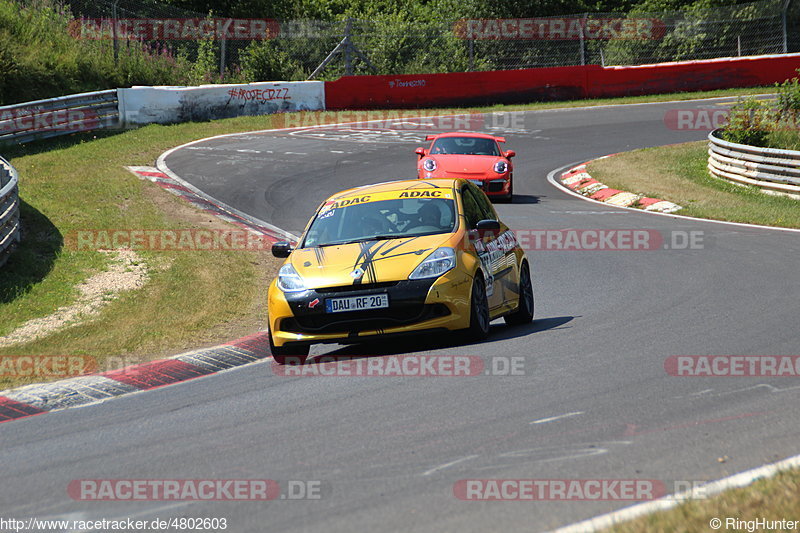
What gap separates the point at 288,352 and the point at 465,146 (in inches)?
512

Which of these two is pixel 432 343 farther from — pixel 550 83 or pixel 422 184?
pixel 550 83

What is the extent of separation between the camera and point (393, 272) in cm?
854

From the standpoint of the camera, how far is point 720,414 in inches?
236

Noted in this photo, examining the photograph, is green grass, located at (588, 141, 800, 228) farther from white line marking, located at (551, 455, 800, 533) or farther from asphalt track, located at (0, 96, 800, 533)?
white line marking, located at (551, 455, 800, 533)

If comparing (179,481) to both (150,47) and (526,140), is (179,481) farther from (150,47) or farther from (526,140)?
(150,47)

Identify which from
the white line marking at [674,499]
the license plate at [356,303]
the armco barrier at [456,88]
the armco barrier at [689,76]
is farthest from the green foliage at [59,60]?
the white line marking at [674,499]

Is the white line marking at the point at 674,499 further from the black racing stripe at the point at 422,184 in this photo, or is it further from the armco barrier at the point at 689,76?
the armco barrier at the point at 689,76

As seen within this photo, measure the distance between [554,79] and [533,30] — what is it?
2.81 m

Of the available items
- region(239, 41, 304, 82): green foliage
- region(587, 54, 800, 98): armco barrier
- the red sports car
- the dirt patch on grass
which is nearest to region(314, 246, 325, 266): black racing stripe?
the dirt patch on grass

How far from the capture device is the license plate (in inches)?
331

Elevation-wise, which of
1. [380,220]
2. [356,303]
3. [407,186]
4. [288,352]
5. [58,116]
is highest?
[58,116]

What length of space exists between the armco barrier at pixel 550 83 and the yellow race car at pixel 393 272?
24.5 metres

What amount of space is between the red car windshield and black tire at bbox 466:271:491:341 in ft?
A: 40.1

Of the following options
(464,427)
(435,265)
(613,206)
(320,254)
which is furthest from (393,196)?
(613,206)
